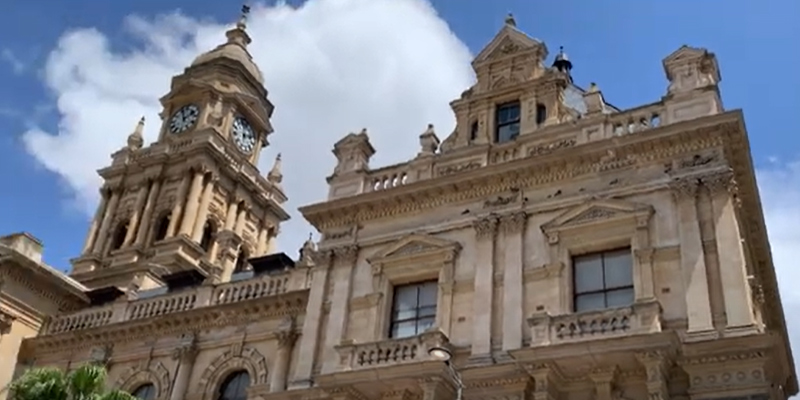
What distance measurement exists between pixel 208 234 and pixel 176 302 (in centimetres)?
1829

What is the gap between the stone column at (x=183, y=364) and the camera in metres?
24.4

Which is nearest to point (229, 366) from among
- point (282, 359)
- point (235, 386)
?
point (235, 386)

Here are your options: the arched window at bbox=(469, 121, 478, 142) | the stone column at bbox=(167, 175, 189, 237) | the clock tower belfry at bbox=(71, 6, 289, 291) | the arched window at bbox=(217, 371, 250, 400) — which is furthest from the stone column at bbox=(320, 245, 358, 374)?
the stone column at bbox=(167, 175, 189, 237)

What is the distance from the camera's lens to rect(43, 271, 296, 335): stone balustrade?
25.0 m

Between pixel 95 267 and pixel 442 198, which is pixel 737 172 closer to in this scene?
pixel 442 198

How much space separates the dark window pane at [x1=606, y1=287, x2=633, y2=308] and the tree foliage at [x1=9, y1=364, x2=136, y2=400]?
10339mm

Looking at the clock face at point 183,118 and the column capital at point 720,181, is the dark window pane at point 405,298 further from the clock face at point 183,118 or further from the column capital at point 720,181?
the clock face at point 183,118

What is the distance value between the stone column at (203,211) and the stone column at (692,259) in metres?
28.5

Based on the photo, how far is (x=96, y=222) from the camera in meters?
44.9

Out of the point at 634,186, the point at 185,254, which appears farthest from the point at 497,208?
the point at 185,254

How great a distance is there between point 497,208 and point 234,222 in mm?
26951

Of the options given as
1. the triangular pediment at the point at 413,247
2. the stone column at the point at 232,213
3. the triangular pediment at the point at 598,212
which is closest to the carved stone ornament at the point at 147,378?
the triangular pediment at the point at 413,247

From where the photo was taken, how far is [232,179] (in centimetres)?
4622

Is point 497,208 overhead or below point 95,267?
below
